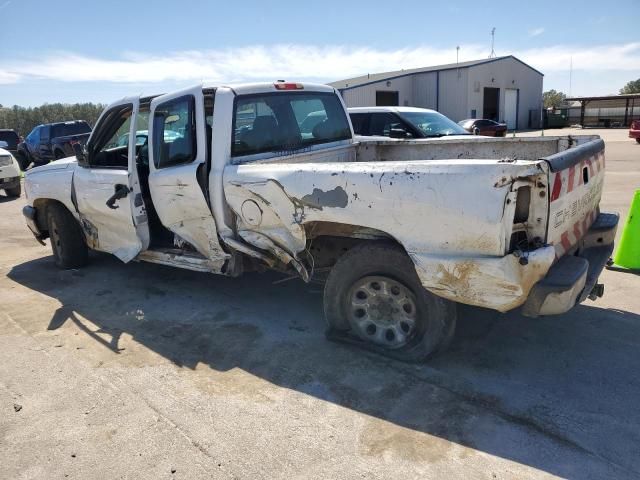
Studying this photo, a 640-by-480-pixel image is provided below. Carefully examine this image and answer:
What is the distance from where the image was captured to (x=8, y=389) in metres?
3.71

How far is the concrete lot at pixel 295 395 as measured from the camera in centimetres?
281

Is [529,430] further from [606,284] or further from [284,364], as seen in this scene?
[606,284]

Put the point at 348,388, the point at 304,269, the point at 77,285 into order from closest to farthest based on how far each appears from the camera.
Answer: the point at 348,388
the point at 304,269
the point at 77,285

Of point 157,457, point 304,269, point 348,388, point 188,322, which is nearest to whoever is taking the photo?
point 157,457

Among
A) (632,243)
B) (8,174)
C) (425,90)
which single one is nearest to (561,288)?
(632,243)

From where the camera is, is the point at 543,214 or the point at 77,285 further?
the point at 77,285

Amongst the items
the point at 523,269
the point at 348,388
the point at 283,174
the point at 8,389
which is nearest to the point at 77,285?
the point at 8,389

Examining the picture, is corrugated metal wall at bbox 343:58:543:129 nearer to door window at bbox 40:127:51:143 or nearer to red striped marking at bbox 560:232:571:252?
door window at bbox 40:127:51:143

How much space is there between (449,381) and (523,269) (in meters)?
0.95

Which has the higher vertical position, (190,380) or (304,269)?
(304,269)

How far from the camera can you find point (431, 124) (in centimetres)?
961

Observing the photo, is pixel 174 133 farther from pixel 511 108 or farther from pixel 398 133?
pixel 511 108

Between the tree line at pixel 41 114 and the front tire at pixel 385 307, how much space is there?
1589 inches

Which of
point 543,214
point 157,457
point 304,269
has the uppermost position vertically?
point 543,214
